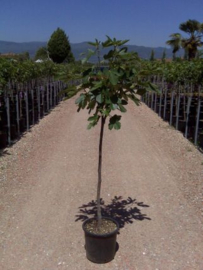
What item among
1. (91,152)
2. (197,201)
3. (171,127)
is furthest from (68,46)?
(197,201)

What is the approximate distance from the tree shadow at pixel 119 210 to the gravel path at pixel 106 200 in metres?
0.02

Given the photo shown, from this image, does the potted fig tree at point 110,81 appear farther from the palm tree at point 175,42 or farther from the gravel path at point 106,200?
the palm tree at point 175,42

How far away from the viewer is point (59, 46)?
158ft

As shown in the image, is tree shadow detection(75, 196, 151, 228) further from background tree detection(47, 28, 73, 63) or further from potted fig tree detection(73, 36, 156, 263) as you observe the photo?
background tree detection(47, 28, 73, 63)

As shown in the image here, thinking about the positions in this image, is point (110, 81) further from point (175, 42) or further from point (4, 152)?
point (175, 42)

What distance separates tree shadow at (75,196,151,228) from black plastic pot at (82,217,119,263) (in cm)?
90

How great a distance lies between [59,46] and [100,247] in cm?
4670

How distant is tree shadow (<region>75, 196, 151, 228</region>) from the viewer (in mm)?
5215

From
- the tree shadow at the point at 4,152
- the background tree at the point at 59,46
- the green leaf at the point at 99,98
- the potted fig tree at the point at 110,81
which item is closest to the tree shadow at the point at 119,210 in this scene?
the potted fig tree at the point at 110,81

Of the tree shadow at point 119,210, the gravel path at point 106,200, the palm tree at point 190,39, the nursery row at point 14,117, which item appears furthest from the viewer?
the palm tree at point 190,39

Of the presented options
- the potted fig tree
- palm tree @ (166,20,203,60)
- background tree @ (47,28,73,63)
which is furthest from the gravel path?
background tree @ (47,28,73,63)

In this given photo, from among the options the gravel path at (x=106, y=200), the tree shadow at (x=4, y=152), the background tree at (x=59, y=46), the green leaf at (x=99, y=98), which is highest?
the background tree at (x=59, y=46)

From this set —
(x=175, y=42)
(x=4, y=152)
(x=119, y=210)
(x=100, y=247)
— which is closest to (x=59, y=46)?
(x=175, y=42)

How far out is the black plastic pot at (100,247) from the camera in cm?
402
